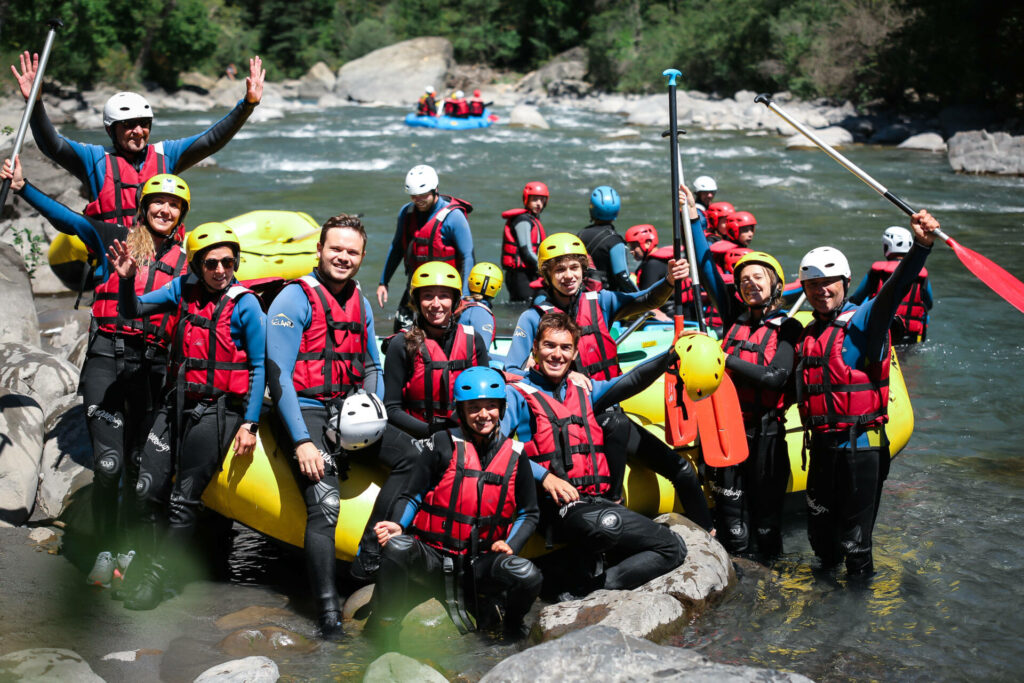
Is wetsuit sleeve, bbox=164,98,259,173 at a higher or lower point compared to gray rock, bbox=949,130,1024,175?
higher

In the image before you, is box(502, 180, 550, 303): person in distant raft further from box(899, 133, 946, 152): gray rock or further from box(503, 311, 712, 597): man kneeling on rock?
box(899, 133, 946, 152): gray rock

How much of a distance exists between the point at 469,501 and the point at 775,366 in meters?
1.47

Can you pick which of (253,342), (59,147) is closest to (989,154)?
(59,147)

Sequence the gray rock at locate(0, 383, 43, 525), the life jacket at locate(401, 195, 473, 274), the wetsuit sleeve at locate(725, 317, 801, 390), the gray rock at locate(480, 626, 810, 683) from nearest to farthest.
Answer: the gray rock at locate(480, 626, 810, 683), the wetsuit sleeve at locate(725, 317, 801, 390), the gray rock at locate(0, 383, 43, 525), the life jacket at locate(401, 195, 473, 274)

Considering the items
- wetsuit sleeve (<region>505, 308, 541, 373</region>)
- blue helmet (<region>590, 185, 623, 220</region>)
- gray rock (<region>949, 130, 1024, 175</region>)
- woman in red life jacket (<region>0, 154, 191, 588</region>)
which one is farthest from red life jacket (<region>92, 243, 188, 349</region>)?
gray rock (<region>949, 130, 1024, 175</region>)

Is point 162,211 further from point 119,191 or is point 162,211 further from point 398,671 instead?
point 398,671

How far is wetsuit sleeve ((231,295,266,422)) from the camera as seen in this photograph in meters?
3.74

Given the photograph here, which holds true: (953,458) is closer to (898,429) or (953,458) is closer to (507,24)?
(898,429)

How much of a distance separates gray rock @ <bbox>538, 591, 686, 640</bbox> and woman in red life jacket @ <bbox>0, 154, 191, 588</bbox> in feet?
5.64

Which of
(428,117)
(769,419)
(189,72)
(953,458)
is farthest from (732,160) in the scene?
(189,72)

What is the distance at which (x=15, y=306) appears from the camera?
5797 mm

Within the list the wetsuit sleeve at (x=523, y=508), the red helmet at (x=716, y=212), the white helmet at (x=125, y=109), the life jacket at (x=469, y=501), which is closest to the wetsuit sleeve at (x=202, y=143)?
the white helmet at (x=125, y=109)

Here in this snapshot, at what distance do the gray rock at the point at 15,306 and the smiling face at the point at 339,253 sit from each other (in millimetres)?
2727

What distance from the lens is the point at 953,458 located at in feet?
19.3
